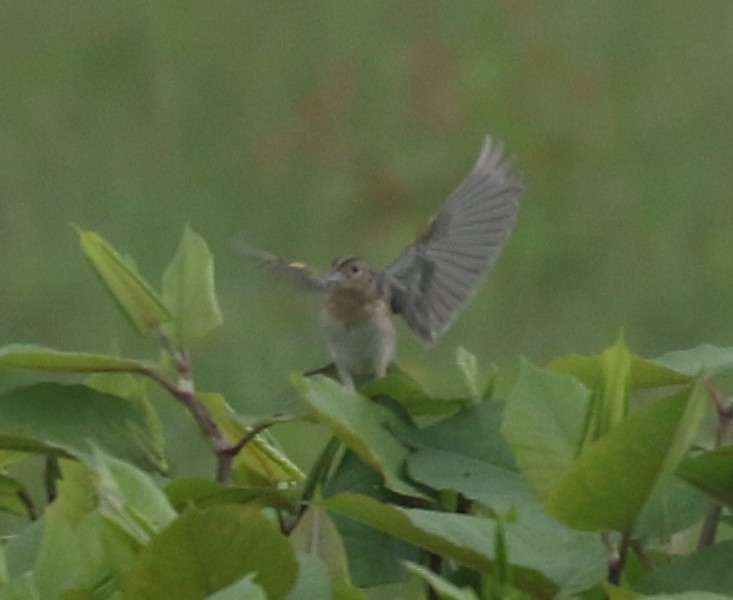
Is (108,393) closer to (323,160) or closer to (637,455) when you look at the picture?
(637,455)

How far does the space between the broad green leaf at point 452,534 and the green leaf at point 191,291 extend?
302 millimetres

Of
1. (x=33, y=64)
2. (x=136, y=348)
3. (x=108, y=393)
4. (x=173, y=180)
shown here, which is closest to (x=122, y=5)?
(x=33, y=64)

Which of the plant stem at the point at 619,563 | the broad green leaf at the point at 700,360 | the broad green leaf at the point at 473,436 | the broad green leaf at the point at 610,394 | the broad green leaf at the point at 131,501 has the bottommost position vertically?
the plant stem at the point at 619,563

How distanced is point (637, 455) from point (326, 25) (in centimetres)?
649

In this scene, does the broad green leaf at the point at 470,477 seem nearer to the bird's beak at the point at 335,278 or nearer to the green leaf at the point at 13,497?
the green leaf at the point at 13,497

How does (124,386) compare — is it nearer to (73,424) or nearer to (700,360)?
(73,424)

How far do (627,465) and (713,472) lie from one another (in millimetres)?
93

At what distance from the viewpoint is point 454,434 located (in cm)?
101

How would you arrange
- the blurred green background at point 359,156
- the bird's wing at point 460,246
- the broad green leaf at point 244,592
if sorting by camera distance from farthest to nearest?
1. the blurred green background at point 359,156
2. the bird's wing at point 460,246
3. the broad green leaf at point 244,592

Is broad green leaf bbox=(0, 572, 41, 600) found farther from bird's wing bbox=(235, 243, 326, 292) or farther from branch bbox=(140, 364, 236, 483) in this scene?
bird's wing bbox=(235, 243, 326, 292)

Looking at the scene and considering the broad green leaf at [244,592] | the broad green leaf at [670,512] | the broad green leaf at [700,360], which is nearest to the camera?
the broad green leaf at [244,592]

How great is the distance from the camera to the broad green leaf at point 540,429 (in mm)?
865

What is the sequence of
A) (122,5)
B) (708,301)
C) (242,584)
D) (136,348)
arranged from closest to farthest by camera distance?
(242,584) → (136,348) → (708,301) → (122,5)

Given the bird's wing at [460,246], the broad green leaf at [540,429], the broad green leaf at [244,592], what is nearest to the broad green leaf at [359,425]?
the broad green leaf at [540,429]
